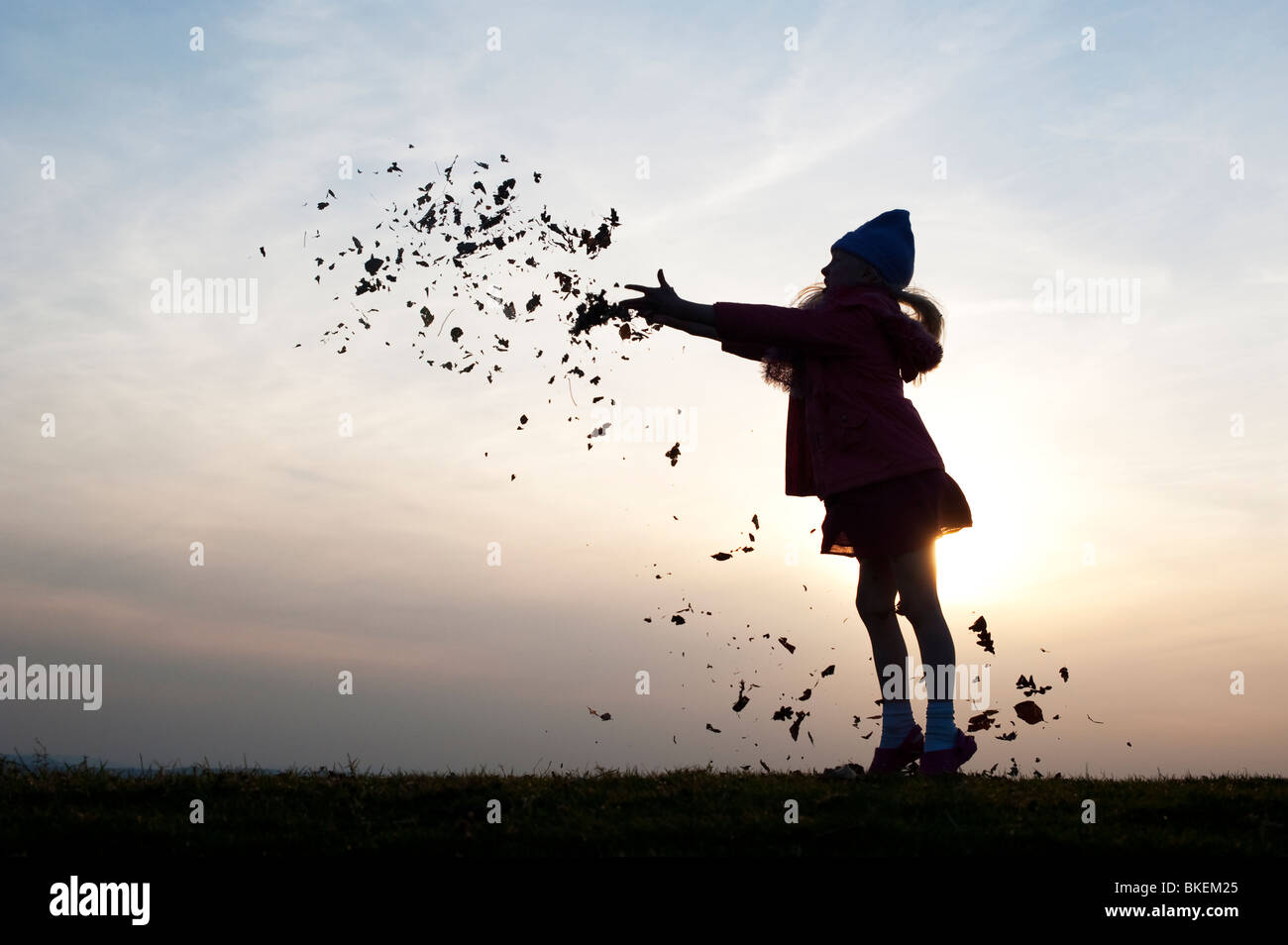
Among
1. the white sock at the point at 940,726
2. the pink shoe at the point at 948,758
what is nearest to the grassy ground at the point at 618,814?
the pink shoe at the point at 948,758

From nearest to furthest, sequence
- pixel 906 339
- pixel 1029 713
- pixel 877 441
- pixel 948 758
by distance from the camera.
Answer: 1. pixel 948 758
2. pixel 877 441
3. pixel 906 339
4. pixel 1029 713

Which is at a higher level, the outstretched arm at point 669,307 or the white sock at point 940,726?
the outstretched arm at point 669,307

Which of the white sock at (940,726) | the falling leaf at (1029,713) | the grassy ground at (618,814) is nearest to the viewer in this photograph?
the grassy ground at (618,814)

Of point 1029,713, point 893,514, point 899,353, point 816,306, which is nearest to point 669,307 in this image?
point 816,306

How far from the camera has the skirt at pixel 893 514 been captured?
697 centimetres

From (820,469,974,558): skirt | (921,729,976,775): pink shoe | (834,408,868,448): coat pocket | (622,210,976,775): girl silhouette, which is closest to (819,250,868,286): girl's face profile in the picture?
(622,210,976,775): girl silhouette

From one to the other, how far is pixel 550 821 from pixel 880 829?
4.91 ft

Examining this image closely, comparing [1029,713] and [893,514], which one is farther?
[1029,713]

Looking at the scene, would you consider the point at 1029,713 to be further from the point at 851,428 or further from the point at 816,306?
the point at 816,306

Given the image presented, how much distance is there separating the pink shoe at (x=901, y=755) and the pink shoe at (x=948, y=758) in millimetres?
295

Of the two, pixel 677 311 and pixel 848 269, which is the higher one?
pixel 848 269

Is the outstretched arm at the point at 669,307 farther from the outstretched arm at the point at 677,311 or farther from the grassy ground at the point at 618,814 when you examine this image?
the grassy ground at the point at 618,814

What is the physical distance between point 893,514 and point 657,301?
1.87 meters

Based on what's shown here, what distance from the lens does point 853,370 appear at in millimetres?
7258
